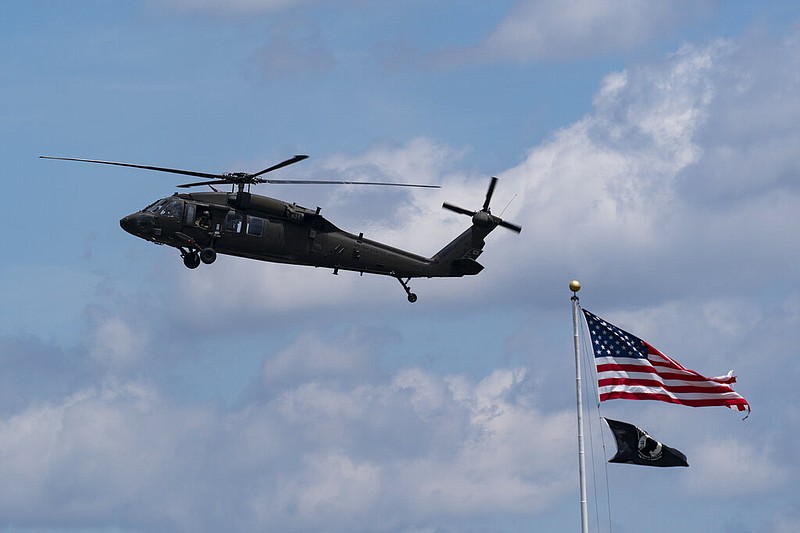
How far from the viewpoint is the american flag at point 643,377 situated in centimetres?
6238

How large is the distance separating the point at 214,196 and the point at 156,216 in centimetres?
368

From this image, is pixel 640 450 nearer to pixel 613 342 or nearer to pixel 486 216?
pixel 613 342

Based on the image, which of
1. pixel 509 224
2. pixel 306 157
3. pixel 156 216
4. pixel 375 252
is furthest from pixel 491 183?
pixel 156 216

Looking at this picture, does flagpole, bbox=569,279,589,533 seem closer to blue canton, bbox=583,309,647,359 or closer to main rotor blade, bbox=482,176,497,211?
blue canton, bbox=583,309,647,359

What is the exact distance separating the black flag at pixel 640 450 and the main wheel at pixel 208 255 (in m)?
32.3

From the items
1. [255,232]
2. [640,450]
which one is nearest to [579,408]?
[640,450]

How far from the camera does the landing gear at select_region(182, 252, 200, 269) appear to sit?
87.0 m

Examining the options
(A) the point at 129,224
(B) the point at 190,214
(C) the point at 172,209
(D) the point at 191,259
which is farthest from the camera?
(D) the point at 191,259

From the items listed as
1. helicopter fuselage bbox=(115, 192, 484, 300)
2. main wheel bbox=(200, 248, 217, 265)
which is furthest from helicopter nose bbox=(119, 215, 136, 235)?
main wheel bbox=(200, 248, 217, 265)

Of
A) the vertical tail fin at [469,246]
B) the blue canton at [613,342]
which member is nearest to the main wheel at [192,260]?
the vertical tail fin at [469,246]

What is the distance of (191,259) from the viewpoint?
286ft

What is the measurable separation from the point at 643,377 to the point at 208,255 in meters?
32.9

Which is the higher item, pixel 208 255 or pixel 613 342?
pixel 208 255

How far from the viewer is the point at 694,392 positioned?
62625 mm
